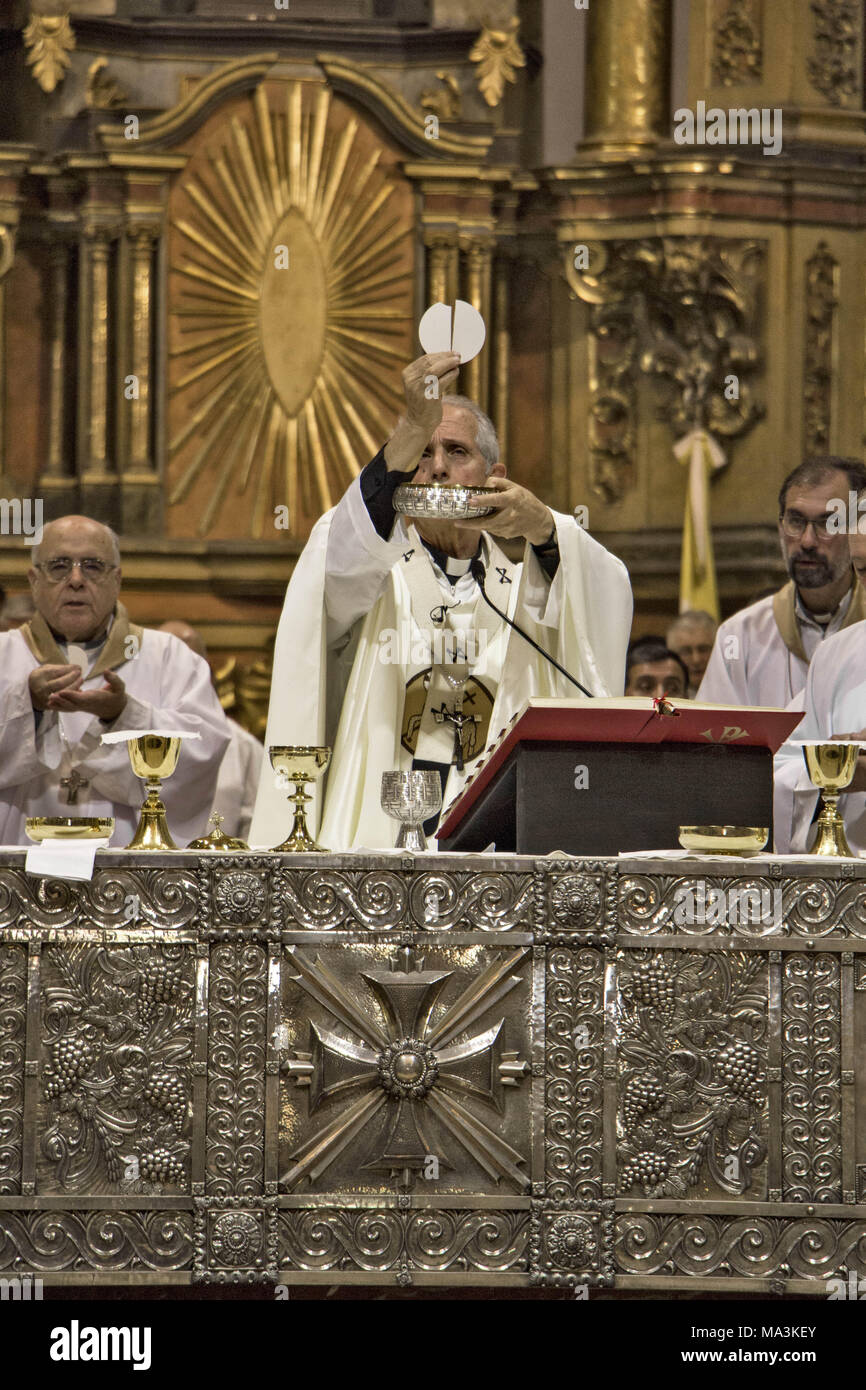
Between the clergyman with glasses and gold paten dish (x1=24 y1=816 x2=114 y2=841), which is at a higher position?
the clergyman with glasses

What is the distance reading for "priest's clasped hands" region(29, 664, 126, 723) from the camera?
5.11 metres

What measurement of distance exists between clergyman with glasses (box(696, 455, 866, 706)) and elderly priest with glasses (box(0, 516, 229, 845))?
1.53 metres

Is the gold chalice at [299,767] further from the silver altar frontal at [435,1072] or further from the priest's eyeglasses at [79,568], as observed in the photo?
the priest's eyeglasses at [79,568]

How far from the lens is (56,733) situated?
578 centimetres

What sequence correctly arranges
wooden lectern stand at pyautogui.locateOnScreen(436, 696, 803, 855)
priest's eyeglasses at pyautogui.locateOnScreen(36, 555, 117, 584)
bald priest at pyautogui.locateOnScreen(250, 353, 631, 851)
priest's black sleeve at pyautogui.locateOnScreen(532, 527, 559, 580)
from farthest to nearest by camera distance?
priest's eyeglasses at pyautogui.locateOnScreen(36, 555, 117, 584)
priest's black sleeve at pyautogui.locateOnScreen(532, 527, 559, 580)
bald priest at pyautogui.locateOnScreen(250, 353, 631, 851)
wooden lectern stand at pyautogui.locateOnScreen(436, 696, 803, 855)

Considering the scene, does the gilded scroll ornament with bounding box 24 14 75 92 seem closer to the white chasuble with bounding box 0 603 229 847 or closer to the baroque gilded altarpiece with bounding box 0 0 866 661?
the baroque gilded altarpiece with bounding box 0 0 866 661

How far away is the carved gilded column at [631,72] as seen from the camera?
998 centimetres

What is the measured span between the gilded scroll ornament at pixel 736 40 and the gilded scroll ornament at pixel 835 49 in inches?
10.8

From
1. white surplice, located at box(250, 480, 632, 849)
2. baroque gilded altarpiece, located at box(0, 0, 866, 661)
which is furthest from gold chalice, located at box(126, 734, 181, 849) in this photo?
baroque gilded altarpiece, located at box(0, 0, 866, 661)

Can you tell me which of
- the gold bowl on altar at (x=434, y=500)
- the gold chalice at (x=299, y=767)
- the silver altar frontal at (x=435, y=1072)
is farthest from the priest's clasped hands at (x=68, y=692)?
the silver altar frontal at (x=435, y=1072)
